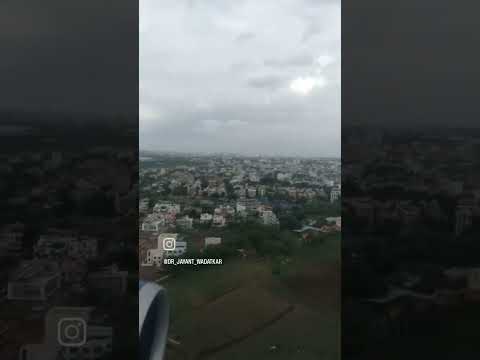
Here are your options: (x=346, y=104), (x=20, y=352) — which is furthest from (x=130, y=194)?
(x=346, y=104)

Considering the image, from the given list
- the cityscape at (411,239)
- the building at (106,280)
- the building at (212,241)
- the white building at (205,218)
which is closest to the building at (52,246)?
the building at (106,280)

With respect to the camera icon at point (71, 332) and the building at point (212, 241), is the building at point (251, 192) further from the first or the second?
the camera icon at point (71, 332)

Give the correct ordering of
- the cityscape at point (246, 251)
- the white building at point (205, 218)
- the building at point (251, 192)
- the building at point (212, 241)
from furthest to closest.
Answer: the building at point (251, 192) < the white building at point (205, 218) < the building at point (212, 241) < the cityscape at point (246, 251)

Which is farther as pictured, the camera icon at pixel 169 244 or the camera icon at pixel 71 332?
the camera icon at pixel 169 244

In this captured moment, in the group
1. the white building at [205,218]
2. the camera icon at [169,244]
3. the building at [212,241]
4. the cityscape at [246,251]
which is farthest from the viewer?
the white building at [205,218]

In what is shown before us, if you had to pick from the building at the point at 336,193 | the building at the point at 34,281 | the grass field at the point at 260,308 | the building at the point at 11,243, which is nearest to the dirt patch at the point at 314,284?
the grass field at the point at 260,308

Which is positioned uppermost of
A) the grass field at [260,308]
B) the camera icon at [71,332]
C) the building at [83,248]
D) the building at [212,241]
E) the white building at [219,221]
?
the building at [83,248]

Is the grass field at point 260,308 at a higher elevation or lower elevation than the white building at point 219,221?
lower

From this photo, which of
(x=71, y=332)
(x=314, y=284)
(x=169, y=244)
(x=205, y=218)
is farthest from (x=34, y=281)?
(x=314, y=284)
